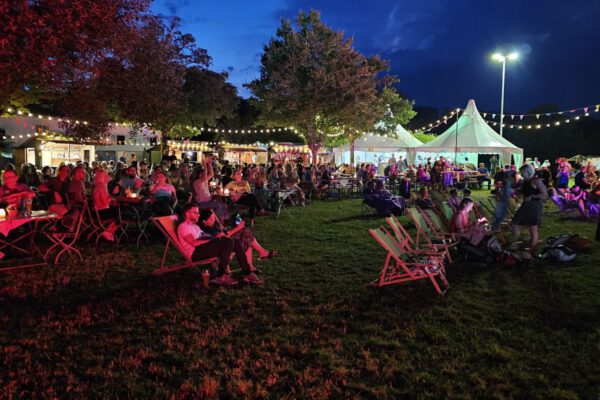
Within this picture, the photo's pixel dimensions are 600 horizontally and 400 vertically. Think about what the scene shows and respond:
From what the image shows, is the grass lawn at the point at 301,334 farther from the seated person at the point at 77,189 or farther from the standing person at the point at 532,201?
the seated person at the point at 77,189

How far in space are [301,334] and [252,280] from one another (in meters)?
1.57

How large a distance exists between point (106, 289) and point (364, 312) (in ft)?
9.87

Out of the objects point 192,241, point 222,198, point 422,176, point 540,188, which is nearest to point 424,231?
point 540,188

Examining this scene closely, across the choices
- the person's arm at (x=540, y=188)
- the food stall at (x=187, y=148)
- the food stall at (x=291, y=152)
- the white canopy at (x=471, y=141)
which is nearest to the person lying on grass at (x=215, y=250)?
the person's arm at (x=540, y=188)

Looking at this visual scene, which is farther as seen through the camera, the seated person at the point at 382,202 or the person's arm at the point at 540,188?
the seated person at the point at 382,202

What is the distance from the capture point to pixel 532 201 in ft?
22.4

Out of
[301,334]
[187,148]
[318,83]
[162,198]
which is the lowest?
[301,334]

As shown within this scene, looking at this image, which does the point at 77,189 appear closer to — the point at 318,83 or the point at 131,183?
the point at 131,183

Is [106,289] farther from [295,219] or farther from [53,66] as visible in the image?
[295,219]

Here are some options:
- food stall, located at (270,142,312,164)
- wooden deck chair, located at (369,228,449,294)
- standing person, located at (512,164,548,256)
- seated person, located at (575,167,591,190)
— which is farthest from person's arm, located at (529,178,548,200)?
food stall, located at (270,142,312,164)

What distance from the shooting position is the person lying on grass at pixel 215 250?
5.27 meters

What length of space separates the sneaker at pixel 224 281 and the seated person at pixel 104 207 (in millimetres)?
3297

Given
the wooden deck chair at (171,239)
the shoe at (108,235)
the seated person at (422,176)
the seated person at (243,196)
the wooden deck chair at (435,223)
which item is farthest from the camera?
the seated person at (422,176)

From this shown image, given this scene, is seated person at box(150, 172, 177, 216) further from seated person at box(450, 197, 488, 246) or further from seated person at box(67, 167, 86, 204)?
→ seated person at box(450, 197, 488, 246)
